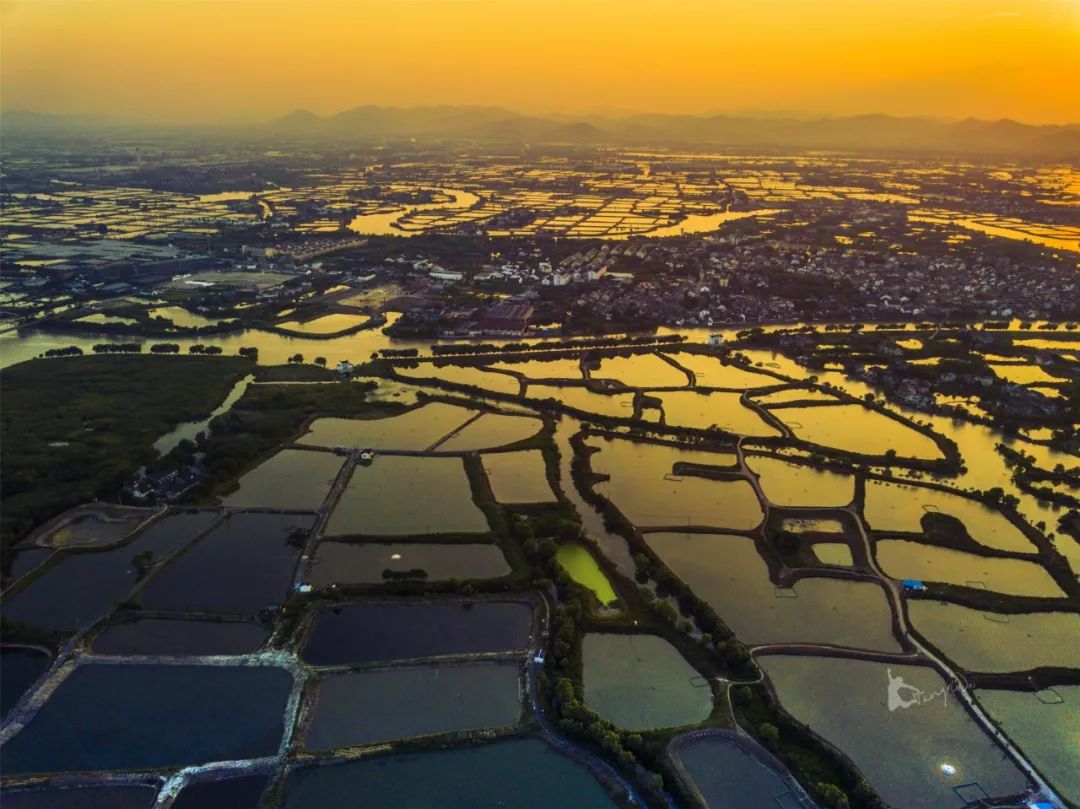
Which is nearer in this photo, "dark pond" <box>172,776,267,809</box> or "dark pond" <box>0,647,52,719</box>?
"dark pond" <box>172,776,267,809</box>

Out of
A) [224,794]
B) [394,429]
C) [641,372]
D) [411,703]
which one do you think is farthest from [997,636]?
[394,429]

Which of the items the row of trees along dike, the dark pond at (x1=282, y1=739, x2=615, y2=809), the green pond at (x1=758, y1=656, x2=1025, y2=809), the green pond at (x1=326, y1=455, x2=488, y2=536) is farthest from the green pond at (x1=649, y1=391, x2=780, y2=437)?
the dark pond at (x1=282, y1=739, x2=615, y2=809)

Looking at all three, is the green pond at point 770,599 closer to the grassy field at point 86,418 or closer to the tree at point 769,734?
the tree at point 769,734

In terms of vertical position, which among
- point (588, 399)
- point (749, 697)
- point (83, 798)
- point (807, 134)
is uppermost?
point (807, 134)

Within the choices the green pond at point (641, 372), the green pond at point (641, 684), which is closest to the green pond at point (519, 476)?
the green pond at point (641, 684)

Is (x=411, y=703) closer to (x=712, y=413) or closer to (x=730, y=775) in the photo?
(x=730, y=775)

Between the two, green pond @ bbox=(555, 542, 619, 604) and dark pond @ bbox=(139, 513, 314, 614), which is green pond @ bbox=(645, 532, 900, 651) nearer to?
green pond @ bbox=(555, 542, 619, 604)
